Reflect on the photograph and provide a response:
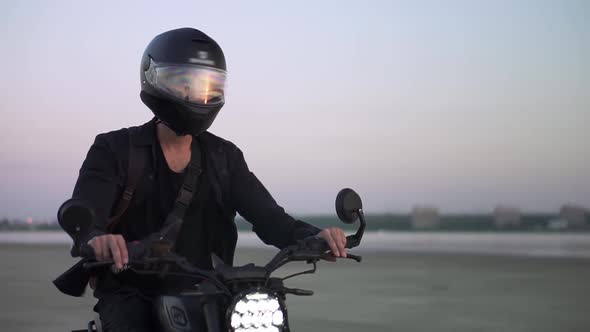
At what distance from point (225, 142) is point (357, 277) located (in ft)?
50.0

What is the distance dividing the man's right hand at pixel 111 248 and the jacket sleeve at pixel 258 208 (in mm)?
1191

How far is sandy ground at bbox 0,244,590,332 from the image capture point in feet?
37.7

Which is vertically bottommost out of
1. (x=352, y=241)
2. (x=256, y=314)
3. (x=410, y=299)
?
(x=410, y=299)

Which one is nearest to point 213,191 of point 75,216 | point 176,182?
point 176,182

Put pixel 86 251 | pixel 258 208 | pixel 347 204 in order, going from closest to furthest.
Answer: pixel 86 251 < pixel 347 204 < pixel 258 208

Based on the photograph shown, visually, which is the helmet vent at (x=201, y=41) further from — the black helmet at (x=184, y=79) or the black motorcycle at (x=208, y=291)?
the black motorcycle at (x=208, y=291)

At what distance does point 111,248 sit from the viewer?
10.9 feet

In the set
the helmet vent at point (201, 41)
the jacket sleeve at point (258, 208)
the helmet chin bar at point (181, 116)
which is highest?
the helmet vent at point (201, 41)

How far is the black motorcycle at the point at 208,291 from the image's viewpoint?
3311 millimetres

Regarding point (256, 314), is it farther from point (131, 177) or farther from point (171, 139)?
point (171, 139)

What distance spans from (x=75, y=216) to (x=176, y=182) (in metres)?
1.09

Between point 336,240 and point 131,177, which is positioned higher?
point 131,177

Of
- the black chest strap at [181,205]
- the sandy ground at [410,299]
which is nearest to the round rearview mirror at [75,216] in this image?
the black chest strap at [181,205]

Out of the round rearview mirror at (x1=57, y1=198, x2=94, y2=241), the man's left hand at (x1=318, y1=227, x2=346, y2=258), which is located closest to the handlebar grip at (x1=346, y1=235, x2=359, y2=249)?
the man's left hand at (x1=318, y1=227, x2=346, y2=258)
